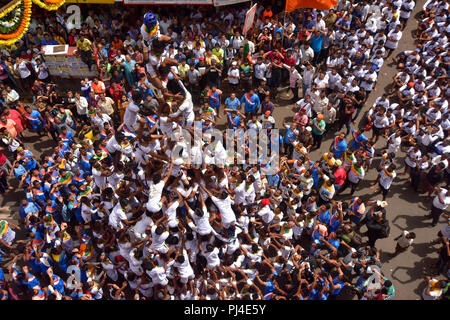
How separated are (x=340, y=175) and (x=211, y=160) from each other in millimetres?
4184

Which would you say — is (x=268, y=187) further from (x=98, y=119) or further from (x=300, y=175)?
(x=98, y=119)

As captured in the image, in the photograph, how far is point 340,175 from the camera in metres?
10.4

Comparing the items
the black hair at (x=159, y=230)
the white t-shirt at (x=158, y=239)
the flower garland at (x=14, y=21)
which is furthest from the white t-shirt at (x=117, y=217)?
the flower garland at (x=14, y=21)

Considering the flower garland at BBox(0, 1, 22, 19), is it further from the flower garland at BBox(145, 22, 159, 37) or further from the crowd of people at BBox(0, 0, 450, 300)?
the flower garland at BBox(145, 22, 159, 37)

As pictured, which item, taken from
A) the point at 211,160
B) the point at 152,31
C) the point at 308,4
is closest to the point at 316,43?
the point at 308,4

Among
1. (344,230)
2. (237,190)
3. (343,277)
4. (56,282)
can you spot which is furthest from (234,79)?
(56,282)

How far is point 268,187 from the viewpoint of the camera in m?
9.79

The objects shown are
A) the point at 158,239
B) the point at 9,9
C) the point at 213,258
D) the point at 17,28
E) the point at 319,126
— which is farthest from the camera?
the point at 319,126

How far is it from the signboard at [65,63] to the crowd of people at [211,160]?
472mm

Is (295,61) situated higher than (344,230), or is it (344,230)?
(295,61)

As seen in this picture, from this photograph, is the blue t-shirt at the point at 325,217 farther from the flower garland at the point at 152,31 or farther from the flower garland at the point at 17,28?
the flower garland at the point at 17,28

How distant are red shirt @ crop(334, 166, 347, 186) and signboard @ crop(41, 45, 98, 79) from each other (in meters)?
8.90

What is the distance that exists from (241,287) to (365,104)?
331 inches

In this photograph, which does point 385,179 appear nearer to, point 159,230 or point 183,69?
point 159,230
